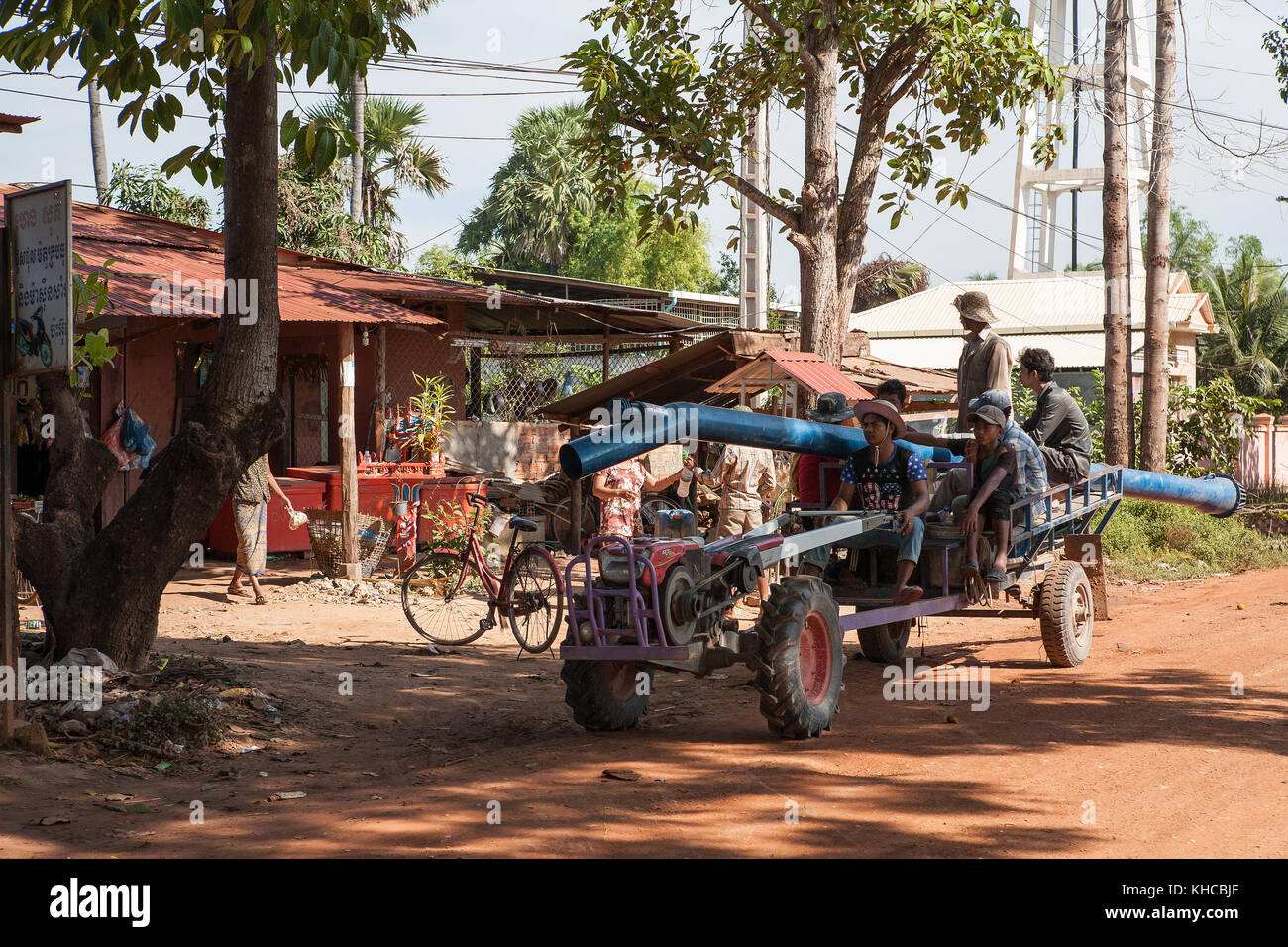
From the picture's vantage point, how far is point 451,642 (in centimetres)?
1087

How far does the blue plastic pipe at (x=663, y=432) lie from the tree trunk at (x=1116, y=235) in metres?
10.2

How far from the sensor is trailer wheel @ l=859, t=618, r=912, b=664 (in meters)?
10.1

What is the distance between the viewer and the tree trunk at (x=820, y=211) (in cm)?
1380

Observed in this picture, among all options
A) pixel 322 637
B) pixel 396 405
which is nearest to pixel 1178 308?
pixel 396 405

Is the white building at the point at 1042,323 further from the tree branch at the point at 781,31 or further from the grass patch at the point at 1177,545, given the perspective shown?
the tree branch at the point at 781,31

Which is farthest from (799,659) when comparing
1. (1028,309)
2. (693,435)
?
(1028,309)

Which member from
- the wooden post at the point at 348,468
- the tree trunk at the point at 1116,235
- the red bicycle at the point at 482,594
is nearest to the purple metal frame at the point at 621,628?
the red bicycle at the point at 482,594

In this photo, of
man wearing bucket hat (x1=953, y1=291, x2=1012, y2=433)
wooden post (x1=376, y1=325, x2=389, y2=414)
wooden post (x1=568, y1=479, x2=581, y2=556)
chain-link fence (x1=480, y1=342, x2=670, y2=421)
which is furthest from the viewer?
chain-link fence (x1=480, y1=342, x2=670, y2=421)

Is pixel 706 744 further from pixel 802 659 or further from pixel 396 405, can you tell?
pixel 396 405

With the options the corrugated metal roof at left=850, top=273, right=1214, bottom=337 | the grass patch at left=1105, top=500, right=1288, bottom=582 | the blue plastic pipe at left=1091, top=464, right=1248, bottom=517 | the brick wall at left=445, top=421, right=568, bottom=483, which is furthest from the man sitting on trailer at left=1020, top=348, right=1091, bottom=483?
the corrugated metal roof at left=850, top=273, right=1214, bottom=337

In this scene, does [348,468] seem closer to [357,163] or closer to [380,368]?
[380,368]

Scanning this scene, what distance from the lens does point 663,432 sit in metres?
6.84

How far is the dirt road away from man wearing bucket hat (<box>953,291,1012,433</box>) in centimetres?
227

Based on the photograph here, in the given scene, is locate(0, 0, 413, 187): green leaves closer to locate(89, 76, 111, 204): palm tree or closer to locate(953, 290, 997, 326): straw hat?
locate(953, 290, 997, 326): straw hat
